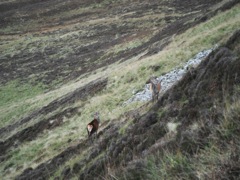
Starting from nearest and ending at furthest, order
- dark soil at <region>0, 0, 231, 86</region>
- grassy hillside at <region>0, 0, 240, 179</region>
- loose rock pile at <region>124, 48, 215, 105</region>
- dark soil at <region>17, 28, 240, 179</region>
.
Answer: grassy hillside at <region>0, 0, 240, 179</region> < dark soil at <region>17, 28, 240, 179</region> < loose rock pile at <region>124, 48, 215, 105</region> < dark soil at <region>0, 0, 231, 86</region>

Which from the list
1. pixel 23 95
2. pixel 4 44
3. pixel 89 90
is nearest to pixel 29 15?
pixel 4 44

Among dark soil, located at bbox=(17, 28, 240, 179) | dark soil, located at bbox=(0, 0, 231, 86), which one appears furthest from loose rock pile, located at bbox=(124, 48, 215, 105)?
dark soil, located at bbox=(0, 0, 231, 86)

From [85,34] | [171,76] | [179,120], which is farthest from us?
[85,34]

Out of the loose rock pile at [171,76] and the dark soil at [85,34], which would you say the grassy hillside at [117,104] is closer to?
the dark soil at [85,34]

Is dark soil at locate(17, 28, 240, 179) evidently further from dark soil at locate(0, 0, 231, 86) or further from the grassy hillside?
dark soil at locate(0, 0, 231, 86)

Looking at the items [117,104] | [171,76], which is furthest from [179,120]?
[117,104]

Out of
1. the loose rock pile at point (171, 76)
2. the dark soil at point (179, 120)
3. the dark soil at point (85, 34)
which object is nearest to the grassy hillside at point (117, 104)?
the dark soil at point (179, 120)

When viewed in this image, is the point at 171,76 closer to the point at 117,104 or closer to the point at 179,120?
the point at 117,104

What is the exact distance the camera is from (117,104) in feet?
59.9

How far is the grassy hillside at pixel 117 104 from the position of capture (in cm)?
449

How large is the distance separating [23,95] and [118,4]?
54881 millimetres

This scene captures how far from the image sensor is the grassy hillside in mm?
4492

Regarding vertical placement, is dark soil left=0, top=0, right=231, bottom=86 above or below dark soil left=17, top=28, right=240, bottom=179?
below

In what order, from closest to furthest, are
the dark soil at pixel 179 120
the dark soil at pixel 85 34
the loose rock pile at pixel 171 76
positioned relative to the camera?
the dark soil at pixel 179 120 < the loose rock pile at pixel 171 76 < the dark soil at pixel 85 34
